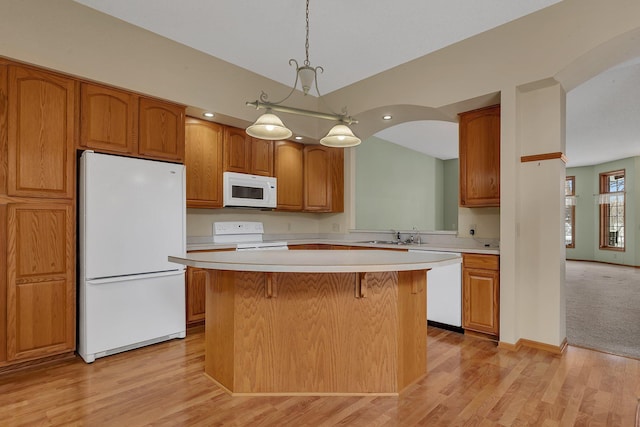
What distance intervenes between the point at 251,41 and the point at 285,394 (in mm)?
3095

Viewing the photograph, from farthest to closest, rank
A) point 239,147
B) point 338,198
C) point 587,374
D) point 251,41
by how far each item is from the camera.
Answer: point 338,198 → point 239,147 → point 251,41 → point 587,374

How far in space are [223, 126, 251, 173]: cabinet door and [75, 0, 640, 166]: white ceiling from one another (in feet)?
2.53

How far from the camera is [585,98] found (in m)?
4.55

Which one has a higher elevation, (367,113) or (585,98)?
(585,98)

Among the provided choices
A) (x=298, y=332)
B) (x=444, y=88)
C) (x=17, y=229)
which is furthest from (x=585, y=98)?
(x=17, y=229)

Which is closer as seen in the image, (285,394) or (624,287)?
(285,394)

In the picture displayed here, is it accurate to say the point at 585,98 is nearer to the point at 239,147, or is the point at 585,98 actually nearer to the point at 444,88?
the point at 444,88

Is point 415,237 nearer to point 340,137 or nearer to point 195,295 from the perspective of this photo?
point 340,137

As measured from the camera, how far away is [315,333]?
214cm

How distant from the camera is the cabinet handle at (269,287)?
2.08 metres

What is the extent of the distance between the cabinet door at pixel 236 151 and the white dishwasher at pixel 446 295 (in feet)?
7.89

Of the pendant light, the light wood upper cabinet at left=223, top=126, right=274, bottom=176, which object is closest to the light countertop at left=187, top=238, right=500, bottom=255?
the light wood upper cabinet at left=223, top=126, right=274, bottom=176

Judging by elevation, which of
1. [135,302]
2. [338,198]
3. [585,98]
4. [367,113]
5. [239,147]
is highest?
[585,98]

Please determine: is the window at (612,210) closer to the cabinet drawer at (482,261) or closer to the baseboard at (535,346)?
the baseboard at (535,346)
